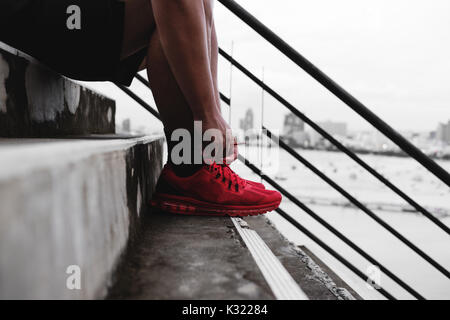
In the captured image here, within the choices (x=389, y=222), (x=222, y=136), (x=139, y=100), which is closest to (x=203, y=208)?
(x=222, y=136)

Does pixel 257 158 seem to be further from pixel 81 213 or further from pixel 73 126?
pixel 81 213

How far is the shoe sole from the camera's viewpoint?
2.53 ft

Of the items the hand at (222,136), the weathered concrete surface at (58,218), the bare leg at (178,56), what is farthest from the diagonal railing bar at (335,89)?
the weathered concrete surface at (58,218)

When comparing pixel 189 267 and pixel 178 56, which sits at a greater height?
pixel 178 56

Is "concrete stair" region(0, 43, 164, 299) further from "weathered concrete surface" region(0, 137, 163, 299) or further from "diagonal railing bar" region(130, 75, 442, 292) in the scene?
"diagonal railing bar" region(130, 75, 442, 292)

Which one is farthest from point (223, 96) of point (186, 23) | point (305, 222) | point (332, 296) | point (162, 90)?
point (305, 222)

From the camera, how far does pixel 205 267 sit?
1.59 ft

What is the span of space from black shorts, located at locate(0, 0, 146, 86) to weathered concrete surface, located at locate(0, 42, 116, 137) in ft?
0.11

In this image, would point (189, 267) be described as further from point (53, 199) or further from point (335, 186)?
point (335, 186)

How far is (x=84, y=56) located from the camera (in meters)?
0.67

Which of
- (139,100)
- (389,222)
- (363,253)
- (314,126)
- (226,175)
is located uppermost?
(139,100)

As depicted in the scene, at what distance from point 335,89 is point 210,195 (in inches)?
15.7

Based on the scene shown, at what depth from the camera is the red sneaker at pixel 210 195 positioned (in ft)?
2.49
